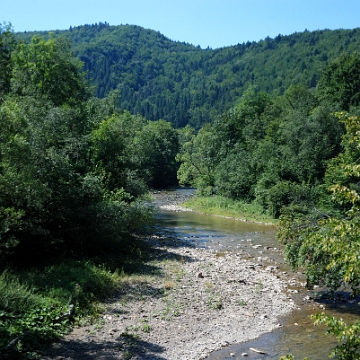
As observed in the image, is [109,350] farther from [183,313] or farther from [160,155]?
[160,155]

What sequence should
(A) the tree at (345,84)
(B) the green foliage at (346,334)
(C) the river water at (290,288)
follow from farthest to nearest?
(A) the tree at (345,84) → (C) the river water at (290,288) → (B) the green foliage at (346,334)

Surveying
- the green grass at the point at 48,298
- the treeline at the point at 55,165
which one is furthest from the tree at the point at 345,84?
the green grass at the point at 48,298

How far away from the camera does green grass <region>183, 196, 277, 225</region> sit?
4419 cm

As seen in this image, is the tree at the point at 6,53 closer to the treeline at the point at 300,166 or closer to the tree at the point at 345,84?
the treeline at the point at 300,166

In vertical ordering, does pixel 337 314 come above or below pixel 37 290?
below

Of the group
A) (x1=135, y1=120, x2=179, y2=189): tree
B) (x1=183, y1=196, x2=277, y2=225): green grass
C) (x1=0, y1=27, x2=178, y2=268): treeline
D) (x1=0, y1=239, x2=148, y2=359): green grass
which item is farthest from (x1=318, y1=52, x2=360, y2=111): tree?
(x1=0, y1=239, x2=148, y2=359): green grass

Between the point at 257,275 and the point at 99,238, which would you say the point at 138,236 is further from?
the point at 257,275

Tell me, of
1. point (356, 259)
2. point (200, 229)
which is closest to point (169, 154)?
point (200, 229)

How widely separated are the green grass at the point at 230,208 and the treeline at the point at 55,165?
1666 centimetres

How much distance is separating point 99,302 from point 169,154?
74.7m

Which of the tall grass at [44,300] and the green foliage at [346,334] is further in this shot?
the tall grass at [44,300]

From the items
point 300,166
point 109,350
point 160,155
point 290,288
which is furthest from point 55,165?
point 160,155

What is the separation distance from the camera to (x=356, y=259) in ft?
19.7

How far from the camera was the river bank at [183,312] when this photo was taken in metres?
12.9
